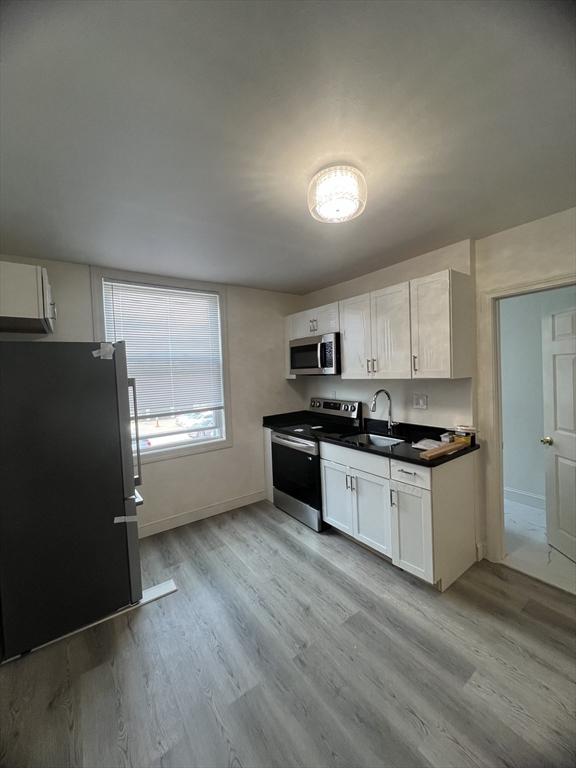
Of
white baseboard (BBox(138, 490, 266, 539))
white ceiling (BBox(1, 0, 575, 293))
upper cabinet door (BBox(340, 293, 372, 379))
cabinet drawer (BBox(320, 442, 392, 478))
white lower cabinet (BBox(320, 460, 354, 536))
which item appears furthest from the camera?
white baseboard (BBox(138, 490, 266, 539))

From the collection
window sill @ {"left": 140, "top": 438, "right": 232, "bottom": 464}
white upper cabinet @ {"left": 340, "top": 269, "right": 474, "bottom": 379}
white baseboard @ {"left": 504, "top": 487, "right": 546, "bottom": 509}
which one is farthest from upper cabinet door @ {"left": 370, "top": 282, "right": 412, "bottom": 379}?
white baseboard @ {"left": 504, "top": 487, "right": 546, "bottom": 509}

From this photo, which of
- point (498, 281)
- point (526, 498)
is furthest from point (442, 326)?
point (526, 498)

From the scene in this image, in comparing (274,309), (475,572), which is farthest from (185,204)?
(475,572)

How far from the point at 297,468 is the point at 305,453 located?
233mm

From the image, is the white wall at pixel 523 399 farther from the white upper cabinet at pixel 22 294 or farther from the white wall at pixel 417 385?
the white upper cabinet at pixel 22 294

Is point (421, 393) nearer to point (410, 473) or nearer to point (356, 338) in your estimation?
point (356, 338)

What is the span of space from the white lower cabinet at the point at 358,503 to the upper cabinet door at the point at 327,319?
136 cm

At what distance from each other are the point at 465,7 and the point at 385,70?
0.76ft

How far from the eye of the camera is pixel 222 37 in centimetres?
86

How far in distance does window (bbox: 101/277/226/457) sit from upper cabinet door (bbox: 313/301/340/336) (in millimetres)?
1110

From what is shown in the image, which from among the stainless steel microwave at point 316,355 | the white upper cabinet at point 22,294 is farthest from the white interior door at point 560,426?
the white upper cabinet at point 22,294

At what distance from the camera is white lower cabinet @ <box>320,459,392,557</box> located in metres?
2.30

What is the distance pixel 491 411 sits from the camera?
7.54 ft

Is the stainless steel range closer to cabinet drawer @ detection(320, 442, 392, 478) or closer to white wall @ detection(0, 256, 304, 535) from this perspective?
cabinet drawer @ detection(320, 442, 392, 478)
